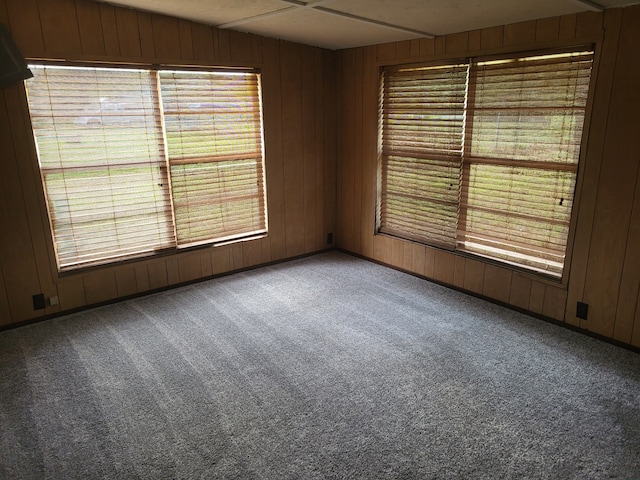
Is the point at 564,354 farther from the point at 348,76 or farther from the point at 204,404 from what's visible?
the point at 348,76

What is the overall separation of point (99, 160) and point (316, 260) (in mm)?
2325

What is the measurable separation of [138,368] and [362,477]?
1606 millimetres

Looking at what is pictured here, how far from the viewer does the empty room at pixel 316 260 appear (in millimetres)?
2281

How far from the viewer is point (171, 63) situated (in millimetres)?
3752

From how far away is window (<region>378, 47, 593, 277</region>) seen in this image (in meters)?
3.16

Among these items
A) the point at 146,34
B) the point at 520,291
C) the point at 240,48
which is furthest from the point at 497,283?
the point at 146,34

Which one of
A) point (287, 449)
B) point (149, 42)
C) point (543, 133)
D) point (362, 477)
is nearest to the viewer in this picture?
point (362, 477)

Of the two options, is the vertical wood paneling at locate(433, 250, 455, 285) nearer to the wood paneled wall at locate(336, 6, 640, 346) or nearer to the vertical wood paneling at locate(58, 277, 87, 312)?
the wood paneled wall at locate(336, 6, 640, 346)

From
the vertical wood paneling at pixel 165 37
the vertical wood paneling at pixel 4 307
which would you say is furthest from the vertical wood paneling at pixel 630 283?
the vertical wood paneling at pixel 4 307

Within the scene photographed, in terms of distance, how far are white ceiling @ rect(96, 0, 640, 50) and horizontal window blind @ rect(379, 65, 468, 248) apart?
381mm

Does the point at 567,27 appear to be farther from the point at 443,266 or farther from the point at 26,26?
the point at 26,26

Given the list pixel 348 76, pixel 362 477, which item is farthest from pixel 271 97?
pixel 362 477

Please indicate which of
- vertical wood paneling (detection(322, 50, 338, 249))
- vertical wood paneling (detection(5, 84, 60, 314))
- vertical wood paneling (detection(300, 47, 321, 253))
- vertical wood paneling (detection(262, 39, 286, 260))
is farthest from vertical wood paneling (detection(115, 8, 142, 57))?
vertical wood paneling (detection(322, 50, 338, 249))

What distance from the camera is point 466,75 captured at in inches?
143
